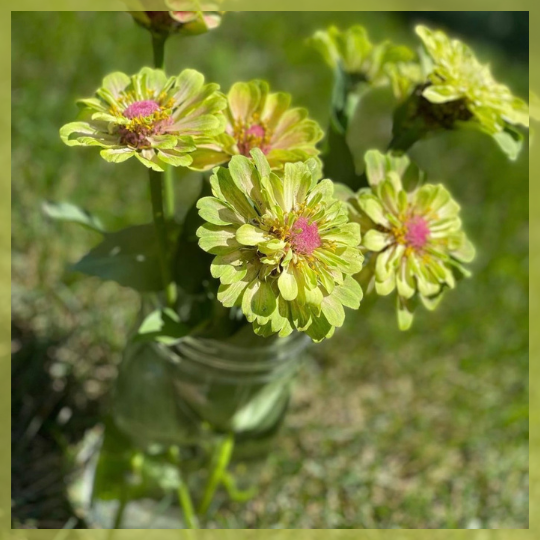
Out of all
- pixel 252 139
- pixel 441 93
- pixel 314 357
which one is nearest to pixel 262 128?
pixel 252 139

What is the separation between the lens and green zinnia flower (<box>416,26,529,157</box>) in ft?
1.40

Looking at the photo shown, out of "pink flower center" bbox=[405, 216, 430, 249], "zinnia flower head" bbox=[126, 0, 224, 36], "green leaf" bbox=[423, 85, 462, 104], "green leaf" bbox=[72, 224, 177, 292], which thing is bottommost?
"green leaf" bbox=[72, 224, 177, 292]

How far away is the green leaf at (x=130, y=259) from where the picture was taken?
0.48 meters

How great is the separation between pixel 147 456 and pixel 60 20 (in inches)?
31.8

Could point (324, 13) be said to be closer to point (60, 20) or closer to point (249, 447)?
point (60, 20)

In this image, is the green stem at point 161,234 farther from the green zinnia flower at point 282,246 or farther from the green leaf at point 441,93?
the green leaf at point 441,93

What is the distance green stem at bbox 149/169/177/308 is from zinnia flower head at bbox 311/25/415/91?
0.18 meters

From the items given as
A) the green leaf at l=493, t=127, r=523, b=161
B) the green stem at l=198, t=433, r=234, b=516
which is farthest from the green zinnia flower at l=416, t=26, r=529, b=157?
the green stem at l=198, t=433, r=234, b=516

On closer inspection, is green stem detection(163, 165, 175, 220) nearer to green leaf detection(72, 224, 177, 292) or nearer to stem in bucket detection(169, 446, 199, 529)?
green leaf detection(72, 224, 177, 292)

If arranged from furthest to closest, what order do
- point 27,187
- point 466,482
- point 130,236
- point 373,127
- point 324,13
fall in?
1. point 324,13
2. point 373,127
3. point 27,187
4. point 466,482
5. point 130,236

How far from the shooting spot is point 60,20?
1109 millimetres

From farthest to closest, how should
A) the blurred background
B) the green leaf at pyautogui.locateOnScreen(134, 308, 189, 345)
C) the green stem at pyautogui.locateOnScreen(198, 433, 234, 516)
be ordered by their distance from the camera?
the blurred background
the green stem at pyautogui.locateOnScreen(198, 433, 234, 516)
the green leaf at pyautogui.locateOnScreen(134, 308, 189, 345)

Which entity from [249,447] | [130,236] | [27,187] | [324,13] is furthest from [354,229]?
[324,13]

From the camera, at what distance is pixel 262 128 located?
1.44 ft
